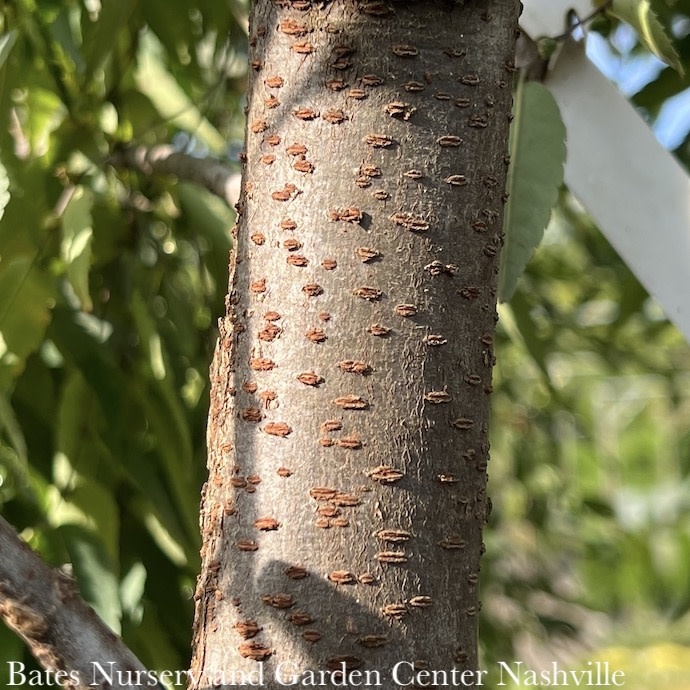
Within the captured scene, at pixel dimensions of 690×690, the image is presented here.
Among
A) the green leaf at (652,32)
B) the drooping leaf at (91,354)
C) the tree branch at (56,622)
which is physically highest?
the green leaf at (652,32)

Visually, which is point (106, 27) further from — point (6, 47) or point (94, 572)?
point (94, 572)

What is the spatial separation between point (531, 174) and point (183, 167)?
0.35 m

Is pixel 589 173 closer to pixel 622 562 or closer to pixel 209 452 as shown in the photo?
pixel 209 452

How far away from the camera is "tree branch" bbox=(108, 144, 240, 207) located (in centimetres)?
67

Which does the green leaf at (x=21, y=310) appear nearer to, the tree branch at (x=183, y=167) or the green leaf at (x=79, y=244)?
the green leaf at (x=79, y=244)

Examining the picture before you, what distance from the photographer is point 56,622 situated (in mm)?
309

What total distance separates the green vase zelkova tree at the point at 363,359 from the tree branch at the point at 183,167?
0.33m

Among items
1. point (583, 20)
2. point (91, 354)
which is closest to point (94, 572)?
point (91, 354)

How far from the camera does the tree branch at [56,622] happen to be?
0.30 m

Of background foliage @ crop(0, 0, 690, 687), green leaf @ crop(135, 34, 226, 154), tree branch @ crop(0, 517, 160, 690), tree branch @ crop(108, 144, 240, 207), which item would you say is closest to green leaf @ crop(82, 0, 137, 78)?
background foliage @ crop(0, 0, 690, 687)

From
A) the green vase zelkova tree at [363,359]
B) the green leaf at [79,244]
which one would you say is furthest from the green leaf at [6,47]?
the green vase zelkova tree at [363,359]

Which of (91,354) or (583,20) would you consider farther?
(91,354)

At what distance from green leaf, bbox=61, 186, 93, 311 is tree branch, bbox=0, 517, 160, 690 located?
0.29 meters

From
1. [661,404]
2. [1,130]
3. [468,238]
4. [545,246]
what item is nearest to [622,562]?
[545,246]
